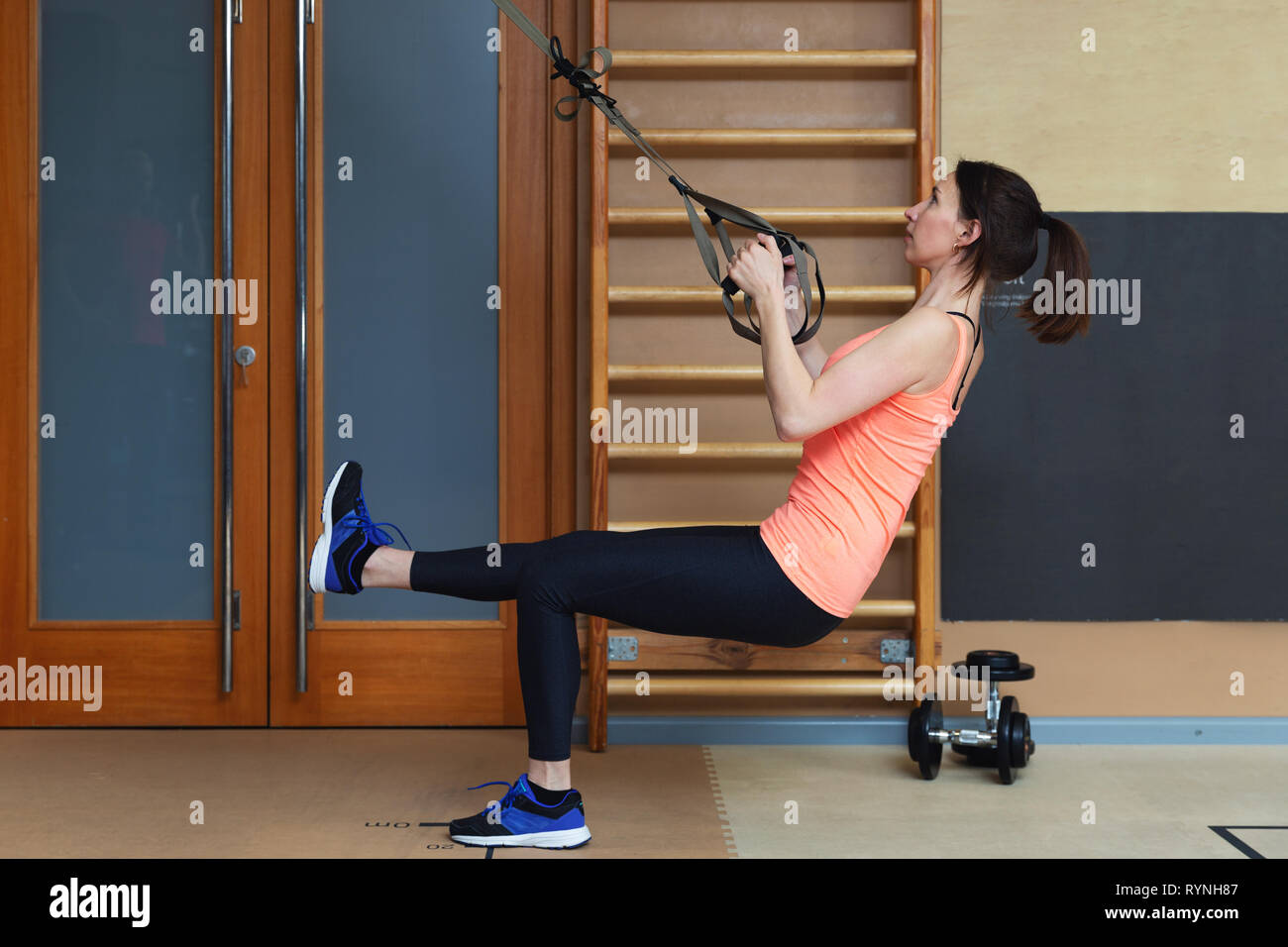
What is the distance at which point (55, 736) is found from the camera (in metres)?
3.18

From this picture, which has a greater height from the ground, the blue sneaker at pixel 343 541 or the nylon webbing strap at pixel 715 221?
the nylon webbing strap at pixel 715 221

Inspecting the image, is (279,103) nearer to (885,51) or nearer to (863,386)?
(885,51)

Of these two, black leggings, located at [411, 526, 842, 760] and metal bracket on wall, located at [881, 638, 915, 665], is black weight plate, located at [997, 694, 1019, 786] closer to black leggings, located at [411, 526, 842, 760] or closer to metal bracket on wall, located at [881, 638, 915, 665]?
metal bracket on wall, located at [881, 638, 915, 665]

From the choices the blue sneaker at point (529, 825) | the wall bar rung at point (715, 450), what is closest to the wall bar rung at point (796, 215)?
the wall bar rung at point (715, 450)

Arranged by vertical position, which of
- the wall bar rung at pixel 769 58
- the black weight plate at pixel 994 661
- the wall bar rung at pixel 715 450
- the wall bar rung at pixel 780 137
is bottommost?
the black weight plate at pixel 994 661

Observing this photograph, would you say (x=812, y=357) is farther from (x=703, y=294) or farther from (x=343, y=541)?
(x=343, y=541)

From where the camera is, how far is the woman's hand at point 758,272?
213 centimetres

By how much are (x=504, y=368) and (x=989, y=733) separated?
164 centimetres

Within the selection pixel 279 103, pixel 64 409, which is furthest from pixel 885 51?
pixel 64 409

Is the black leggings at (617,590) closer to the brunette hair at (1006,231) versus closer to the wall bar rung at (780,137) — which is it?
the brunette hair at (1006,231)

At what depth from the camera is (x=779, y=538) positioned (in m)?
2.17

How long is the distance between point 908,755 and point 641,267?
5.03 feet

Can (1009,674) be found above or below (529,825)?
above

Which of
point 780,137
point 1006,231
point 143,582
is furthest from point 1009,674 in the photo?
point 143,582
